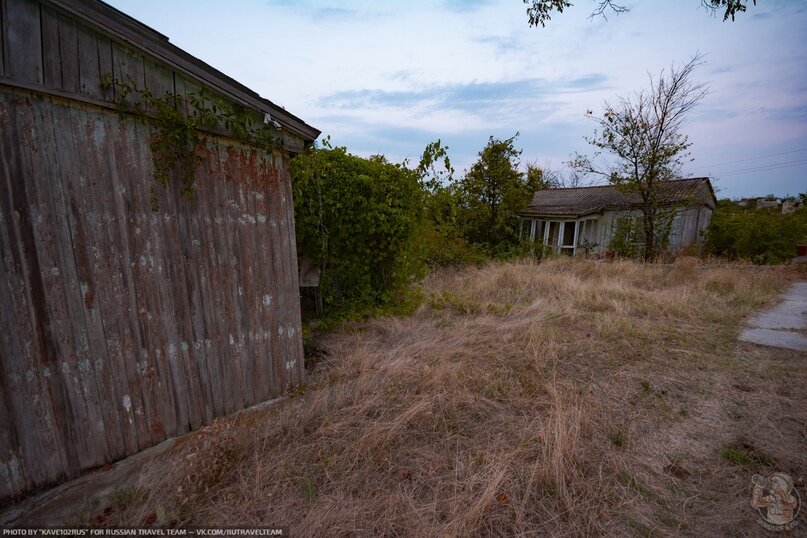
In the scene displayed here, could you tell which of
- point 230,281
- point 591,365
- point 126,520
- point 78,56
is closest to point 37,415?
point 126,520

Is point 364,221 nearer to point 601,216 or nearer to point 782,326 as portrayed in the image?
point 782,326

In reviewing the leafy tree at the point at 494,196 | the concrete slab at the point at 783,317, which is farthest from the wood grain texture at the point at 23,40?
the leafy tree at the point at 494,196

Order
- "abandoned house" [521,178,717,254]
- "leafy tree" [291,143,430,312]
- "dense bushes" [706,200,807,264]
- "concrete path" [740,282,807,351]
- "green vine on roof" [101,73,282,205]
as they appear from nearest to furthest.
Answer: "green vine on roof" [101,73,282,205] → "concrete path" [740,282,807,351] → "leafy tree" [291,143,430,312] → "dense bushes" [706,200,807,264] → "abandoned house" [521,178,717,254]

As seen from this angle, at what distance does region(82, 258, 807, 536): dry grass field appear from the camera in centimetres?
221

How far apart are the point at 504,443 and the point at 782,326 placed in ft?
19.5

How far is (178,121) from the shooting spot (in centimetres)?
262

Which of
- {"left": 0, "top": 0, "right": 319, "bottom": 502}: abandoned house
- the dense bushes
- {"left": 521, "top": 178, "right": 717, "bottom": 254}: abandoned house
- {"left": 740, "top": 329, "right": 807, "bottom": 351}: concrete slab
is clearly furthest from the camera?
{"left": 521, "top": 178, "right": 717, "bottom": 254}: abandoned house

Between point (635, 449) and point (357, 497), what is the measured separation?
2199 mm

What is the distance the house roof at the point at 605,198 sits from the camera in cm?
1386

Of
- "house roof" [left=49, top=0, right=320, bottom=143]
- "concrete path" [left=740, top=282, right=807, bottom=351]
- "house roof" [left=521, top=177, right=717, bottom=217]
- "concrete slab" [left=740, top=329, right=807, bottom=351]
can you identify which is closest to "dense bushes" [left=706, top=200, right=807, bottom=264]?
"house roof" [left=521, top=177, right=717, bottom=217]

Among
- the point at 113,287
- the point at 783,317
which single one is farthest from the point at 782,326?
the point at 113,287

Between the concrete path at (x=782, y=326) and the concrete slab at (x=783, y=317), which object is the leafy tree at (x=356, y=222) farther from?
the concrete slab at (x=783, y=317)

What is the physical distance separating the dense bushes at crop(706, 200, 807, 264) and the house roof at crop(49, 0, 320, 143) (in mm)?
17124

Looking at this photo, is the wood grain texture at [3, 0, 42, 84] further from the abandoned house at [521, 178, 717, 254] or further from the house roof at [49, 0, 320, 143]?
the abandoned house at [521, 178, 717, 254]
